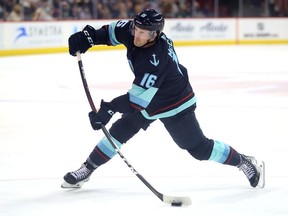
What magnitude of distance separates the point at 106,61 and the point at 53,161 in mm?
9127

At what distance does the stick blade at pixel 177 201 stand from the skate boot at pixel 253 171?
568mm

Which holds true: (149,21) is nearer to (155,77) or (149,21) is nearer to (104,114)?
(155,77)

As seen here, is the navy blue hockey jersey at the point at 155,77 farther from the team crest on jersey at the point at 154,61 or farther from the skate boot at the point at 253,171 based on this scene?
the skate boot at the point at 253,171

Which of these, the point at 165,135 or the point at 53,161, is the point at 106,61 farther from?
the point at 53,161

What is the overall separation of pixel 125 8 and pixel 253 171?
13.2m

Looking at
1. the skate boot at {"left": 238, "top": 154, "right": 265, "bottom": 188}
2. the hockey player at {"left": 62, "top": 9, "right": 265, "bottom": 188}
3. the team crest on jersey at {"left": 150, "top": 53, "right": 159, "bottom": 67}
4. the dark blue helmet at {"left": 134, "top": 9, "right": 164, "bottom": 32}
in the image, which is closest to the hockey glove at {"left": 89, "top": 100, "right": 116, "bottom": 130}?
the hockey player at {"left": 62, "top": 9, "right": 265, "bottom": 188}

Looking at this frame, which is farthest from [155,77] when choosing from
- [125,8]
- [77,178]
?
[125,8]

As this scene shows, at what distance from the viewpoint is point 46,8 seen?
15578 millimetres

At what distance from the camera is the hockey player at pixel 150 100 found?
3791 millimetres

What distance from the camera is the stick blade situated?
3828 mm

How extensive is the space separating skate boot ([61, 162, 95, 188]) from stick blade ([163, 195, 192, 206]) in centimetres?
60

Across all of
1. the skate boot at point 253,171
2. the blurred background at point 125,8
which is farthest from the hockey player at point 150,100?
the blurred background at point 125,8

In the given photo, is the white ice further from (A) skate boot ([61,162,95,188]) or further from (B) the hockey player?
(B) the hockey player

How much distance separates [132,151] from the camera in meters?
5.45
